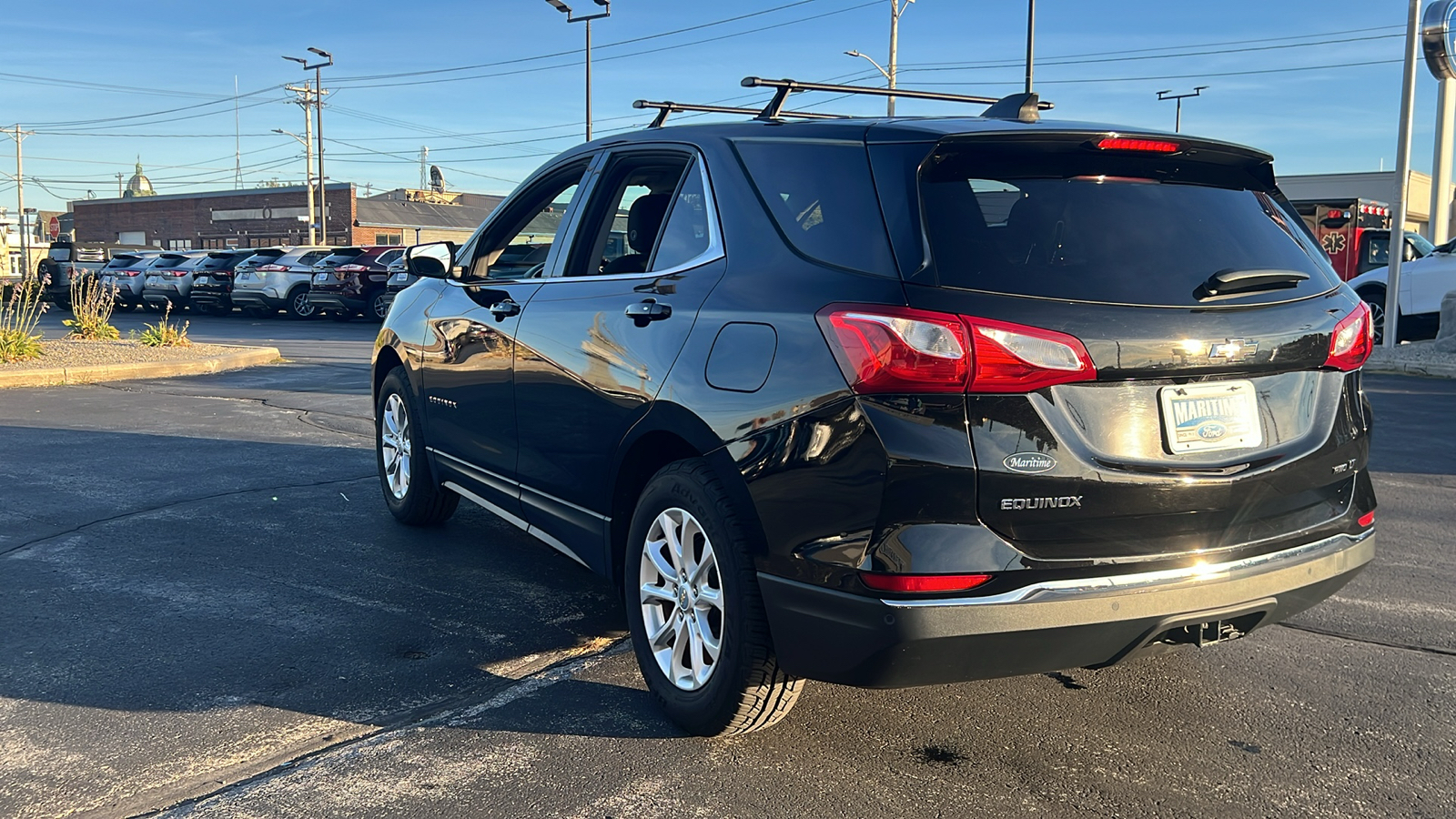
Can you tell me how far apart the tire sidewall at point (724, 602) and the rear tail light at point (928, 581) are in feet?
1.50

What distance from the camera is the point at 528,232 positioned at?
550 centimetres

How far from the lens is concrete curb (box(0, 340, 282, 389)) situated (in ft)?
42.8

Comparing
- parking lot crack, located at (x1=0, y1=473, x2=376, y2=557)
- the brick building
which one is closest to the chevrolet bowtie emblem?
parking lot crack, located at (x1=0, y1=473, x2=376, y2=557)

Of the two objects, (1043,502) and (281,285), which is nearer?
(1043,502)

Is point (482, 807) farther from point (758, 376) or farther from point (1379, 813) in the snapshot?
point (1379, 813)

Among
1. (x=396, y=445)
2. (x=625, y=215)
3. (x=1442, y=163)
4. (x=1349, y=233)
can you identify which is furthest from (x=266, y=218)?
(x=625, y=215)

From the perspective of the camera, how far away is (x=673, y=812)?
3.12 m

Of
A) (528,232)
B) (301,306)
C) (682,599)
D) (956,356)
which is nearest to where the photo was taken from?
(956,356)

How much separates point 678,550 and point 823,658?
66cm

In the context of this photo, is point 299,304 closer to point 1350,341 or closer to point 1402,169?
point 1402,169

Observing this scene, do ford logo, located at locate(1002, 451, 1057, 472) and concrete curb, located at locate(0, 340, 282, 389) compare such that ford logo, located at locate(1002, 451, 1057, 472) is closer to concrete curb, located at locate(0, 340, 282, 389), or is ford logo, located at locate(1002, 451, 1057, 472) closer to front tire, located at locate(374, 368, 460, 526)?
front tire, located at locate(374, 368, 460, 526)

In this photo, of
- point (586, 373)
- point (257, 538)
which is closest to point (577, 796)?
point (586, 373)

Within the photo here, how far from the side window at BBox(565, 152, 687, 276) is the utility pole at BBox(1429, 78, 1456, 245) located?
23660 mm

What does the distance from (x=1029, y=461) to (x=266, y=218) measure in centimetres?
7308
